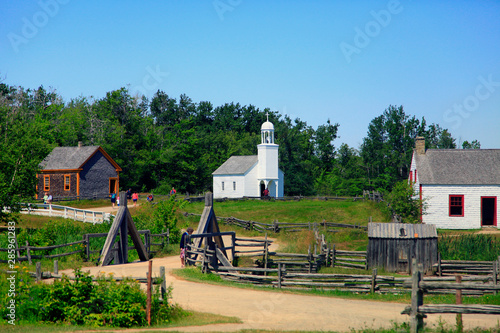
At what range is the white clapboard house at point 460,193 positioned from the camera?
3650 centimetres

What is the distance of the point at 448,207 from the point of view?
121ft

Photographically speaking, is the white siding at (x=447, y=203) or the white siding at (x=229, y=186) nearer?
the white siding at (x=447, y=203)

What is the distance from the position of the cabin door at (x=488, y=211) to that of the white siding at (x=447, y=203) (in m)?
0.35

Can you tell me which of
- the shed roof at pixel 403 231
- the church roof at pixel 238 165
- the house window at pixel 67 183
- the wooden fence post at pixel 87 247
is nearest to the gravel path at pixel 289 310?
the wooden fence post at pixel 87 247

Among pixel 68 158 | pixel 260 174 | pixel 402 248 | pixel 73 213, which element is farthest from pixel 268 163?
pixel 402 248

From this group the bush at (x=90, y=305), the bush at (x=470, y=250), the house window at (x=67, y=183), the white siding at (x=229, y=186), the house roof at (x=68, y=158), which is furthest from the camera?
the white siding at (x=229, y=186)

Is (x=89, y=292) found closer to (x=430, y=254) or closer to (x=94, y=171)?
(x=430, y=254)

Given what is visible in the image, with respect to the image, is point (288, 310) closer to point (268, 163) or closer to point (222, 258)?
point (222, 258)

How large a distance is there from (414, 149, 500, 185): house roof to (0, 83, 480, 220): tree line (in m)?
35.3

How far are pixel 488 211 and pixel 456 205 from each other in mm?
3584

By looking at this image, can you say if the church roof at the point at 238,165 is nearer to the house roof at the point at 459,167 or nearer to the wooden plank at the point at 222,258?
the house roof at the point at 459,167

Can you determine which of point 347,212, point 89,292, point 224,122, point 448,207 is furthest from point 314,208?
point 224,122

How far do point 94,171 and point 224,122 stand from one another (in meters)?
54.6

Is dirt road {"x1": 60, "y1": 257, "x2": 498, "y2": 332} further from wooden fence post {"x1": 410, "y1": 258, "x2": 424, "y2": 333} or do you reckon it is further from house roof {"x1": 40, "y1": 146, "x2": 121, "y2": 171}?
house roof {"x1": 40, "y1": 146, "x2": 121, "y2": 171}
